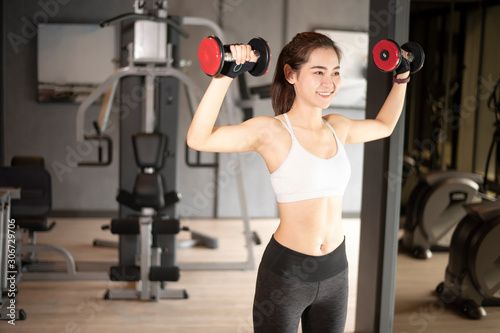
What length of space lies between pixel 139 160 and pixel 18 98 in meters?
2.58

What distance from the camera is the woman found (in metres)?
1.63

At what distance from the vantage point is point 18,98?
5473mm

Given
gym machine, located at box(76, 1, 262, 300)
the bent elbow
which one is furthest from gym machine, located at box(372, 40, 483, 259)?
the bent elbow

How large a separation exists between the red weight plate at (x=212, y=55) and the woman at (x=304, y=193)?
0.76 ft

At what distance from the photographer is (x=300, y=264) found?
1641mm

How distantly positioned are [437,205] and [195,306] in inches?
87.6

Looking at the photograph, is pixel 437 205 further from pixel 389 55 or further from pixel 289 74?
pixel 289 74

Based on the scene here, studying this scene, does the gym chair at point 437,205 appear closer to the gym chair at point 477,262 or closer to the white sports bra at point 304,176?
the gym chair at point 477,262

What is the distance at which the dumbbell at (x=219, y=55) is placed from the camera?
1370 mm

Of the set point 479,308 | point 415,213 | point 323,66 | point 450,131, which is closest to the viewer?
point 323,66

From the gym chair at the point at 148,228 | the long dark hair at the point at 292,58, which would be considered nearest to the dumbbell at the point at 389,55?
the long dark hair at the point at 292,58

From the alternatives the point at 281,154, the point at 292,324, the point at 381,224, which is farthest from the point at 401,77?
the point at 381,224

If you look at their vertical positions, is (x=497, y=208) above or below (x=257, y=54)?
below

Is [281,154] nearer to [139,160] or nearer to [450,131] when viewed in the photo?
[139,160]
